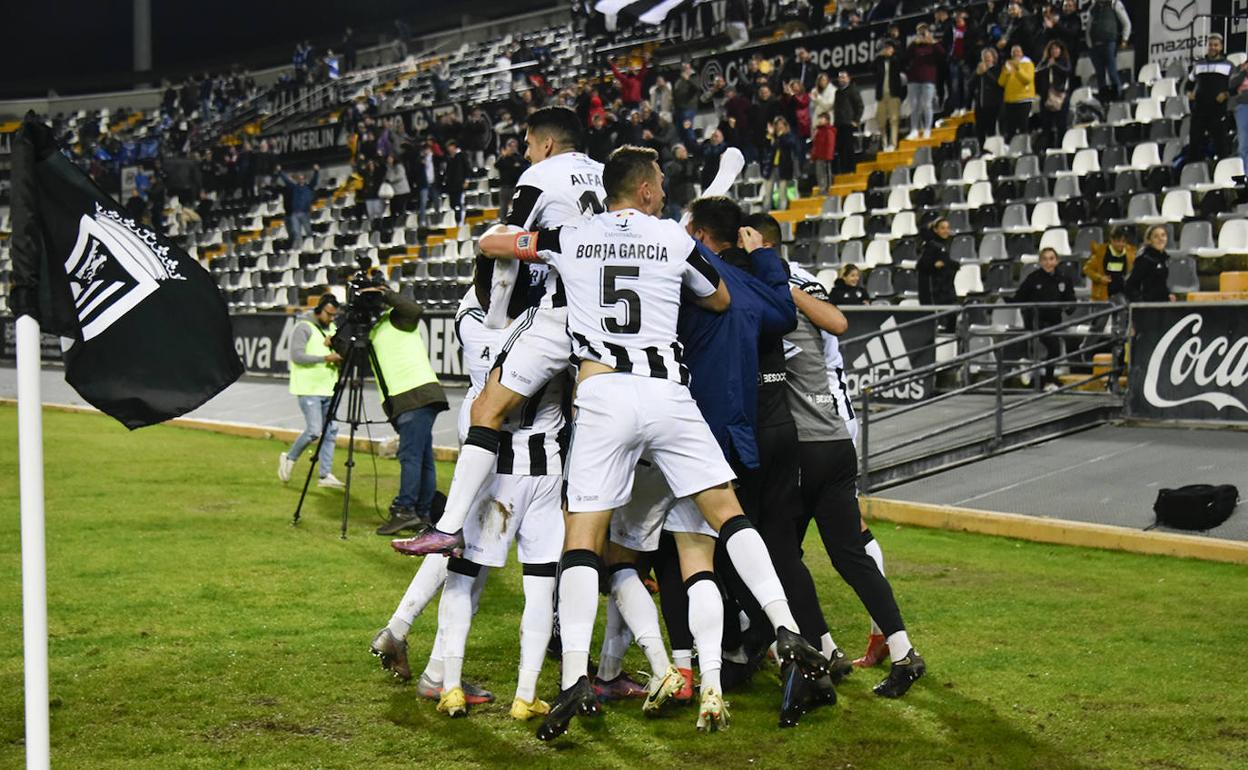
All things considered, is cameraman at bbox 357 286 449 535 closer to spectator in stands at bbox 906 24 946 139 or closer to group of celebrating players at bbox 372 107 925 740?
group of celebrating players at bbox 372 107 925 740

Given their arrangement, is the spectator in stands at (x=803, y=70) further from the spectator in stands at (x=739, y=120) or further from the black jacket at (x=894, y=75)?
the black jacket at (x=894, y=75)

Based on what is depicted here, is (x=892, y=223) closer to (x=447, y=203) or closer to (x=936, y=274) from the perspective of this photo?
(x=936, y=274)

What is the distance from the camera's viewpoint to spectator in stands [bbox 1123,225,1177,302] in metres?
14.9

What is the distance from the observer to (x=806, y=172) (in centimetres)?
2434

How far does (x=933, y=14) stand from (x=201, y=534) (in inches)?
726

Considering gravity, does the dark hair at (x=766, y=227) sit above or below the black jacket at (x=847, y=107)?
below

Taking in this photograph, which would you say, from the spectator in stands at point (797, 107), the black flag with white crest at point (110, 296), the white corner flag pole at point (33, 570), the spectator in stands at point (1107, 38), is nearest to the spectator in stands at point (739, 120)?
the spectator in stands at point (797, 107)

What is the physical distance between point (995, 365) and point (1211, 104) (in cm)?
635

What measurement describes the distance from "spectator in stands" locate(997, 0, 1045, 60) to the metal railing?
22.7 feet

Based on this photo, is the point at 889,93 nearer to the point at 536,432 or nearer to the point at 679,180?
the point at 679,180

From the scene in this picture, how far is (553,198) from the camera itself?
6281mm

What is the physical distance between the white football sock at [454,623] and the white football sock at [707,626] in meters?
1.01

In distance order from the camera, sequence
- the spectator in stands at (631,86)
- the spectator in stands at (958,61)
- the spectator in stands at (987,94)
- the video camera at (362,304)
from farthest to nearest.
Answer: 1. the spectator in stands at (631,86)
2. the spectator in stands at (958,61)
3. the spectator in stands at (987,94)
4. the video camera at (362,304)

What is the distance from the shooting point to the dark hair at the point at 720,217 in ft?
→ 21.6
